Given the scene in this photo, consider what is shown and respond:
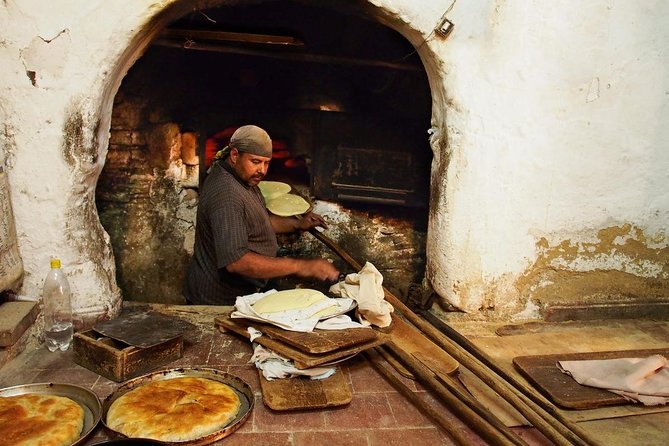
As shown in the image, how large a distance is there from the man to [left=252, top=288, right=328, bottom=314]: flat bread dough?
0.88 feet

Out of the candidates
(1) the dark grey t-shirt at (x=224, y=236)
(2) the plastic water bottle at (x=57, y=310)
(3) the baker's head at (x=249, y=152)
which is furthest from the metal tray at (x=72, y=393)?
(3) the baker's head at (x=249, y=152)

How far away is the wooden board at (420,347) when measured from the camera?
2.86 m

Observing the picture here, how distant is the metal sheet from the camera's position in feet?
8.80

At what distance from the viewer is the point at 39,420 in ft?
7.16

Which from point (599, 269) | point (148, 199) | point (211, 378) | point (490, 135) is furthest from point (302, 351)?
point (148, 199)

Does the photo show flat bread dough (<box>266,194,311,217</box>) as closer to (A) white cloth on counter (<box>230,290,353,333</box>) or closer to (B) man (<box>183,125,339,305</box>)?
(B) man (<box>183,125,339,305</box>)

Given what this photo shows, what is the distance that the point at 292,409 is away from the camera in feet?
8.03

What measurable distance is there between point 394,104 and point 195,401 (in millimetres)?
3230

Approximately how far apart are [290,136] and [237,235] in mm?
1846

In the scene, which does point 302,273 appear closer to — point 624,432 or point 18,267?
point 18,267

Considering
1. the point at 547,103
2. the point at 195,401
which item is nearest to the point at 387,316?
the point at 195,401

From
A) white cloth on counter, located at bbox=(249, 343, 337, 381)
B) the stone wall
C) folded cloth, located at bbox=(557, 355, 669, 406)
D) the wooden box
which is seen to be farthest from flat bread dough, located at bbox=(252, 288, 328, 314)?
the stone wall

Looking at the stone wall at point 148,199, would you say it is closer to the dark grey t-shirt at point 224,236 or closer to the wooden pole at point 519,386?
the dark grey t-shirt at point 224,236

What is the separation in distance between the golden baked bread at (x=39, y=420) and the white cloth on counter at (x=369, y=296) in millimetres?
1526
